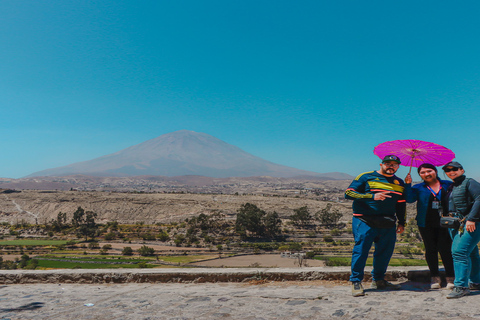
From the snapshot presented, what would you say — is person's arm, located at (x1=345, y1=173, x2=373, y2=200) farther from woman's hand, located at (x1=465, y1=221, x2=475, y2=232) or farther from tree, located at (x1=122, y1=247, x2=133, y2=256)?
tree, located at (x1=122, y1=247, x2=133, y2=256)

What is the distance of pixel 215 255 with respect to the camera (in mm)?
51312

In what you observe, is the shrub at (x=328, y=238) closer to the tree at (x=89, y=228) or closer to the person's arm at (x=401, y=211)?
the tree at (x=89, y=228)

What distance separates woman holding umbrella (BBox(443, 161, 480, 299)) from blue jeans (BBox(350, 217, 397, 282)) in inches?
30.2

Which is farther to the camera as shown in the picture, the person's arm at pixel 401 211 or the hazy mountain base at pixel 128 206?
the hazy mountain base at pixel 128 206

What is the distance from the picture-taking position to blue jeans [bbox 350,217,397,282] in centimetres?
481

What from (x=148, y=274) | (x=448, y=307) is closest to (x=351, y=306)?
(x=448, y=307)

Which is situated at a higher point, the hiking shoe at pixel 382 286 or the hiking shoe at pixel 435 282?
the hiking shoe at pixel 435 282

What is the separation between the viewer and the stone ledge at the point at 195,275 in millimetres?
5698

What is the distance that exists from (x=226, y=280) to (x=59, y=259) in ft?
157

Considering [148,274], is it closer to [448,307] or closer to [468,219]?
[448,307]

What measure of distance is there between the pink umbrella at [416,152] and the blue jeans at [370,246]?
3.82 feet


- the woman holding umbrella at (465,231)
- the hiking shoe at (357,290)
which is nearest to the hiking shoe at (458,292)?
the woman holding umbrella at (465,231)

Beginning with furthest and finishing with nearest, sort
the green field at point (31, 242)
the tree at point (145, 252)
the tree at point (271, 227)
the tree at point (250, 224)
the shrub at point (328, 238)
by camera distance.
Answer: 1. the tree at point (250, 224)
2. the tree at point (271, 227)
3. the shrub at point (328, 238)
4. the green field at point (31, 242)
5. the tree at point (145, 252)

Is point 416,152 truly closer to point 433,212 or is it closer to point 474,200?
point 433,212
